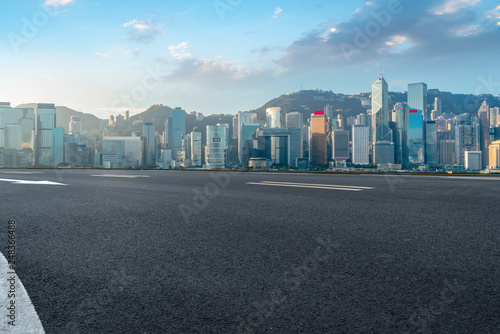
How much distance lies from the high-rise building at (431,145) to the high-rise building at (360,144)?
25.7 metres

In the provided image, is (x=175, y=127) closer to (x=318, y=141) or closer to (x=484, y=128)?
(x=318, y=141)

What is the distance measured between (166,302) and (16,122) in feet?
332

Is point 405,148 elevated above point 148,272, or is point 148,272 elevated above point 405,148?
point 405,148

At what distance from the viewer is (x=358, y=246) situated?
119 inches

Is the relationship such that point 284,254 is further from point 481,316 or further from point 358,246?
point 481,316

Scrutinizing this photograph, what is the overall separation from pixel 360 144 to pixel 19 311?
582 ft

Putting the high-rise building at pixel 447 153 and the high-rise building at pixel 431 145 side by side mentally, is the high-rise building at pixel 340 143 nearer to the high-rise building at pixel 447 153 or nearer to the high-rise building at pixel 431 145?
the high-rise building at pixel 431 145

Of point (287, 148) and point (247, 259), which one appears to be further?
point (287, 148)

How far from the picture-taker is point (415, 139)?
160m

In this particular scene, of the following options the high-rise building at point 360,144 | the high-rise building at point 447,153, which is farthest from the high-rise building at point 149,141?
the high-rise building at point 447,153

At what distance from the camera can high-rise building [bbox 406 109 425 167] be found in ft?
462

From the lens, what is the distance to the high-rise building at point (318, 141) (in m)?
122

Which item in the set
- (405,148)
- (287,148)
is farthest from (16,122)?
(405,148)

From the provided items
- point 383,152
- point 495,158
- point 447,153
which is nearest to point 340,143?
point 383,152
